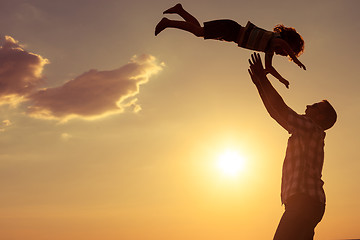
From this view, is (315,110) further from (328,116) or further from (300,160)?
(300,160)

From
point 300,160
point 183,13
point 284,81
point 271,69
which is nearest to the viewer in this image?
point 300,160

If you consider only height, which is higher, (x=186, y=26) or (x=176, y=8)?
(x=176, y=8)

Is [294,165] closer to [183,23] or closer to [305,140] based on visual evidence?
[305,140]

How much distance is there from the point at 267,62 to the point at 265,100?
1975 mm

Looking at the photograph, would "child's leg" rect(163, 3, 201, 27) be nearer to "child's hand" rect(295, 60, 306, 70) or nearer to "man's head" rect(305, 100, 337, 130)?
"child's hand" rect(295, 60, 306, 70)

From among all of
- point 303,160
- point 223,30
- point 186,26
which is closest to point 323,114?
point 303,160

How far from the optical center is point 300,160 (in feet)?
18.1

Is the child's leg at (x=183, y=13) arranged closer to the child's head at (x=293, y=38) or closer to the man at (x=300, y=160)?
the child's head at (x=293, y=38)

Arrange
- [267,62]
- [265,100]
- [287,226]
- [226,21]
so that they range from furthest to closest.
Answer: [226,21] < [267,62] < [265,100] < [287,226]

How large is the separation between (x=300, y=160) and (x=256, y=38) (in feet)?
9.95

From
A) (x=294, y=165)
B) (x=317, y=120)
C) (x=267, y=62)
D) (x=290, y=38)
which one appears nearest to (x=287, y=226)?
(x=294, y=165)

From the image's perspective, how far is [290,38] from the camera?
8117mm

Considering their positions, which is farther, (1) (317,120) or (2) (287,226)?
(1) (317,120)

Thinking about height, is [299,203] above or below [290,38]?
below
